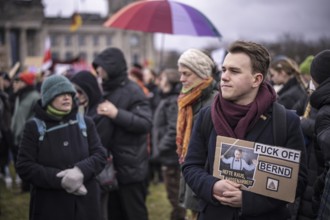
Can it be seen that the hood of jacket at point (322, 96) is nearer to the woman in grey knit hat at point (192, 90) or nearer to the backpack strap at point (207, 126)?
the backpack strap at point (207, 126)

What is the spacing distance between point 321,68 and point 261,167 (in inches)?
45.1

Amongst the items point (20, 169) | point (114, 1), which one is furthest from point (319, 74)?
point (114, 1)

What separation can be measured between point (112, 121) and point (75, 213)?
1143 mm

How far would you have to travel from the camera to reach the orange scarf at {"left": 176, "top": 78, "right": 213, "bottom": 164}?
3.51m

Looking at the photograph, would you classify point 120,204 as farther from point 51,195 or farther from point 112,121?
point 51,195

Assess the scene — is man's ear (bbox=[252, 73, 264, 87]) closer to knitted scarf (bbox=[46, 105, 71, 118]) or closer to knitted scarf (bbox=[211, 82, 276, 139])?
knitted scarf (bbox=[211, 82, 276, 139])

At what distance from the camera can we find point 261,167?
2275 mm

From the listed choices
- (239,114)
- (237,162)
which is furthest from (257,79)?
(237,162)

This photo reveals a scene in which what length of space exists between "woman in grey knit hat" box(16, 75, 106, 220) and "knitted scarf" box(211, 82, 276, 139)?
1453mm

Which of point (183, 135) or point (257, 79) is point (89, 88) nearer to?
point (183, 135)

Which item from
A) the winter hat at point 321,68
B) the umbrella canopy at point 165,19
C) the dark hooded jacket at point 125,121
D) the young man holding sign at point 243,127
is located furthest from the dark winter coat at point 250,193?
the umbrella canopy at point 165,19

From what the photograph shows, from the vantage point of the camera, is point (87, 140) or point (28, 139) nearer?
point (28, 139)

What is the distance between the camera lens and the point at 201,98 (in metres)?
3.60

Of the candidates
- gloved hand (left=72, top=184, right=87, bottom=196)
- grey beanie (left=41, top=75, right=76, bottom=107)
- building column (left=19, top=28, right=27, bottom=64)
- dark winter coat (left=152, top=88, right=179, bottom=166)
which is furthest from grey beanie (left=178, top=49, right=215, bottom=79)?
building column (left=19, top=28, right=27, bottom=64)
